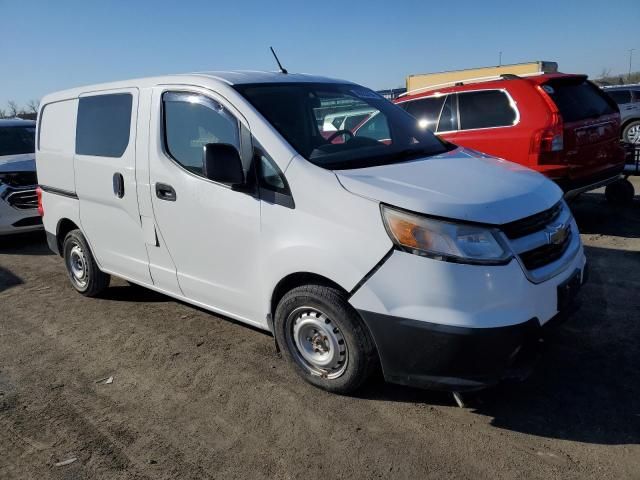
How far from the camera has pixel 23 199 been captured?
7539 mm

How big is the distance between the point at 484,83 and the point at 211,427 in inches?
215

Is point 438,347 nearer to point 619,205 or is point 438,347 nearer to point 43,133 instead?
point 43,133

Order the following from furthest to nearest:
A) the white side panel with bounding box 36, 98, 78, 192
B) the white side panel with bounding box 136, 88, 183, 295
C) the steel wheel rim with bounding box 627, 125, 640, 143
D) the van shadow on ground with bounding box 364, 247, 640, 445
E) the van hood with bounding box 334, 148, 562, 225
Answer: the steel wheel rim with bounding box 627, 125, 640, 143
the white side panel with bounding box 36, 98, 78, 192
the white side panel with bounding box 136, 88, 183, 295
the van shadow on ground with bounding box 364, 247, 640, 445
the van hood with bounding box 334, 148, 562, 225

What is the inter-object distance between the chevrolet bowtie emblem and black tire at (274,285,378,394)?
112cm

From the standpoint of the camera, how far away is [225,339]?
4090mm

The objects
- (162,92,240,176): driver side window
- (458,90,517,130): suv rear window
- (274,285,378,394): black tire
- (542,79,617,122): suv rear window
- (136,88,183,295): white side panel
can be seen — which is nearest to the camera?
(274,285,378,394): black tire

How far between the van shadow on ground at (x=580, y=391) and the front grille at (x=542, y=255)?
465 millimetres

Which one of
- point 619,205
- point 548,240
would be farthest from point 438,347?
point 619,205

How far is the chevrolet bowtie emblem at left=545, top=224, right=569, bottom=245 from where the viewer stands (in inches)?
112

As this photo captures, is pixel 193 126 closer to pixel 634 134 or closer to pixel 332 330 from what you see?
pixel 332 330

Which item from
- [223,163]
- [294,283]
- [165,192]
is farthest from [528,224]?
[165,192]

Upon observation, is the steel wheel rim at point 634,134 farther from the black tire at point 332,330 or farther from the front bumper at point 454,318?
the black tire at point 332,330

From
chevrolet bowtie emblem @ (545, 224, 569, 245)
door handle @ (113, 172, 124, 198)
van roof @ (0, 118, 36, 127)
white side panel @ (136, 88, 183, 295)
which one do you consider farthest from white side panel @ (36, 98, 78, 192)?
van roof @ (0, 118, 36, 127)

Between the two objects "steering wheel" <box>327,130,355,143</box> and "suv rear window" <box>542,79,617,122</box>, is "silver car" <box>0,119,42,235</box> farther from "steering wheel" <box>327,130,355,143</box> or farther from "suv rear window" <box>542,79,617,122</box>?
"suv rear window" <box>542,79,617,122</box>
